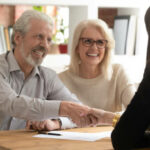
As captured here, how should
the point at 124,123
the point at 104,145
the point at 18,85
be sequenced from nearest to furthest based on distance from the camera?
the point at 124,123 < the point at 104,145 < the point at 18,85

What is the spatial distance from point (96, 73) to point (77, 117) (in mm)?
1004

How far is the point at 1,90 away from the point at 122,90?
3.54 ft

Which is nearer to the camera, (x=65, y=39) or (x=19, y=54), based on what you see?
(x=19, y=54)

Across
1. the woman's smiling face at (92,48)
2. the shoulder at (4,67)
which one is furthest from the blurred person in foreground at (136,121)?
the woman's smiling face at (92,48)

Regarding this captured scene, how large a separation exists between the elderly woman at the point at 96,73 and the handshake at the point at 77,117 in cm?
76

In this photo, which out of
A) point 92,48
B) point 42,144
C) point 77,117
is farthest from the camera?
point 92,48

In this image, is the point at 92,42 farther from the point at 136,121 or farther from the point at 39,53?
the point at 136,121

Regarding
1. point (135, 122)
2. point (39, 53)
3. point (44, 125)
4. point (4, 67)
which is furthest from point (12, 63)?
point (135, 122)

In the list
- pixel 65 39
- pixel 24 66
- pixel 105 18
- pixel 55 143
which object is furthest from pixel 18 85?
pixel 105 18

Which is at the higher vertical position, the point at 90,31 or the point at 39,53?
the point at 90,31

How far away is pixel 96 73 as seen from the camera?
3258 millimetres

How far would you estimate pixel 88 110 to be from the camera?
2.36m

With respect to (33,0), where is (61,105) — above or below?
below

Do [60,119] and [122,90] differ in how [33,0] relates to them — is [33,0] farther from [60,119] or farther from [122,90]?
[60,119]
